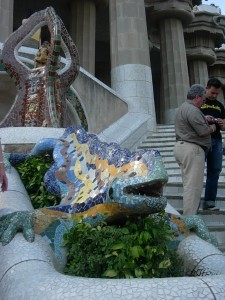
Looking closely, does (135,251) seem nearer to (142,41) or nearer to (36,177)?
(36,177)

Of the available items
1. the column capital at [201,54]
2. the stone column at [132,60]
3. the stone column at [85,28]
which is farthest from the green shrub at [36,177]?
the column capital at [201,54]

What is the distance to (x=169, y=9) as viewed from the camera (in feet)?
69.5

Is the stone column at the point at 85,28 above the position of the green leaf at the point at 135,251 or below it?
above

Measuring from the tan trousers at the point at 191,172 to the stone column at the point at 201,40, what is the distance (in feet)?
70.1

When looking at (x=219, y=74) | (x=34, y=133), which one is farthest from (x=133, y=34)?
(x=219, y=74)

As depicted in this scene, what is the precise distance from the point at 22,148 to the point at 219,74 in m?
26.8

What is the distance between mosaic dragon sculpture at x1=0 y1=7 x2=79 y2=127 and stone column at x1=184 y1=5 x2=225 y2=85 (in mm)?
19761

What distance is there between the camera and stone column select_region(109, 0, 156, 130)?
1401cm

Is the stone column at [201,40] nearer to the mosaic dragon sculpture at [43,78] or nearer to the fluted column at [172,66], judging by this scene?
the fluted column at [172,66]

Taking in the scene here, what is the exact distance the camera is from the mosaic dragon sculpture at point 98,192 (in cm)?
256

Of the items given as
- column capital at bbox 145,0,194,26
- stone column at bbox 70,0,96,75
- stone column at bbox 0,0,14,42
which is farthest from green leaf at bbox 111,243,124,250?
column capital at bbox 145,0,194,26

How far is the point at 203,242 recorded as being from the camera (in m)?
3.09

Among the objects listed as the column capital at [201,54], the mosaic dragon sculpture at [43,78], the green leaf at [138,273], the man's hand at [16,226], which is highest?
the column capital at [201,54]

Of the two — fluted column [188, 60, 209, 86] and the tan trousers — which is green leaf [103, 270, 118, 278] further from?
fluted column [188, 60, 209, 86]
